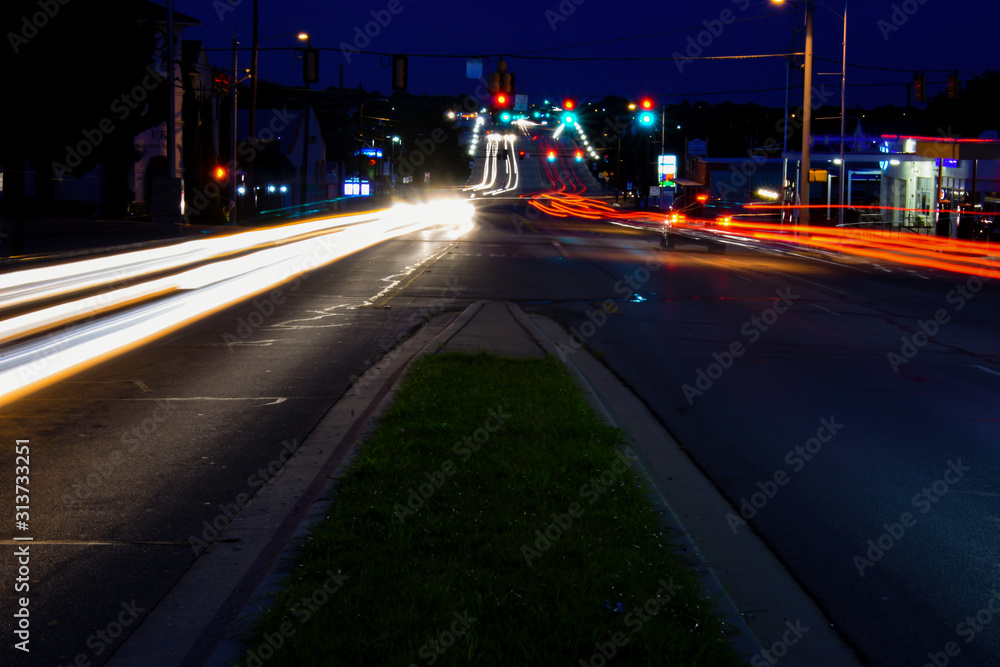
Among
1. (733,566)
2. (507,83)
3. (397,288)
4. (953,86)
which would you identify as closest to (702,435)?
(733,566)

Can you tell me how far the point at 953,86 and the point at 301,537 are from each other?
35.7 meters

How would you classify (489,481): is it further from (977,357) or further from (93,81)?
(93,81)

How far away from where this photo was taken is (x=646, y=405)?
1002 centimetres

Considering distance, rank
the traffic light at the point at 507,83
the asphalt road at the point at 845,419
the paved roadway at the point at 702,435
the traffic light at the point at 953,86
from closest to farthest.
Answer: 1. the paved roadway at the point at 702,435
2. the asphalt road at the point at 845,419
3. the traffic light at the point at 507,83
4. the traffic light at the point at 953,86

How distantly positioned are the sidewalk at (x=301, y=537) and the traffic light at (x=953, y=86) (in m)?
30.6

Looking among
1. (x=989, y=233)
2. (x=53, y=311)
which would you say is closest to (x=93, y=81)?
(x=53, y=311)

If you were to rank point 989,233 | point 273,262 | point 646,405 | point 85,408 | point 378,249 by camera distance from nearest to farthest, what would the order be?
point 85,408
point 646,405
point 273,262
point 378,249
point 989,233

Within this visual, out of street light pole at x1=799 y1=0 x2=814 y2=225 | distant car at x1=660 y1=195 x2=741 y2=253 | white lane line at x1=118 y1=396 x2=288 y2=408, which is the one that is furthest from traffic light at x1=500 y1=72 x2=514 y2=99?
white lane line at x1=118 y1=396 x2=288 y2=408

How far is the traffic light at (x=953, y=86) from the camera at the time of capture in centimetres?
3488

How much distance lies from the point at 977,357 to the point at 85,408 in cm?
1117

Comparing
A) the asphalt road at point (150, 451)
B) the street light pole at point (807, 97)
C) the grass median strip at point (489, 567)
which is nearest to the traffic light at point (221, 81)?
the street light pole at point (807, 97)

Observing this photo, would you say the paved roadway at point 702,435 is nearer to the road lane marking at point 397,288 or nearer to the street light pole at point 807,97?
the road lane marking at point 397,288

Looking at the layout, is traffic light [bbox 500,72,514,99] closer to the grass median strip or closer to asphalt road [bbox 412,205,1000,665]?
asphalt road [bbox 412,205,1000,665]

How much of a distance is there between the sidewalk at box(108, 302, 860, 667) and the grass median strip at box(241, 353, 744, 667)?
0.15 metres
